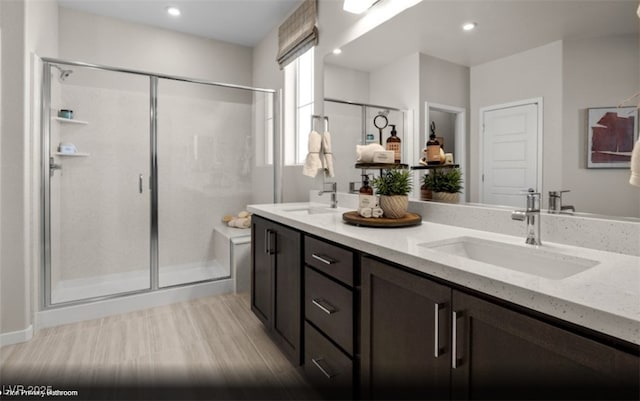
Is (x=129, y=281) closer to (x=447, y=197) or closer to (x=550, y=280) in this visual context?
(x=447, y=197)

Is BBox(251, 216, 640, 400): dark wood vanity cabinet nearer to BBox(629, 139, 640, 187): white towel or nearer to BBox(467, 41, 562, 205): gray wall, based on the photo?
BBox(629, 139, 640, 187): white towel

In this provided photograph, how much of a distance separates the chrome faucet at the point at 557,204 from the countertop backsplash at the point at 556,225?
24 millimetres

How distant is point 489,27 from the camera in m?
1.33

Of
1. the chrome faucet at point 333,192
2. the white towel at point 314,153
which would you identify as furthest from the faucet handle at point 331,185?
the white towel at point 314,153

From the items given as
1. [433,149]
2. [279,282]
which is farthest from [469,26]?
[279,282]

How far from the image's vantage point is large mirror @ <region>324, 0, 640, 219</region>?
1022 mm

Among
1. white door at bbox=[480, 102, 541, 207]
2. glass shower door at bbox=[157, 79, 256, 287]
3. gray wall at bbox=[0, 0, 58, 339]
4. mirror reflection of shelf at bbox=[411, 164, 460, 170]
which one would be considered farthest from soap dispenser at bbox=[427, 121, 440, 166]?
gray wall at bbox=[0, 0, 58, 339]

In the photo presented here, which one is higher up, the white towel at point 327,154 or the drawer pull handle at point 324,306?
the white towel at point 327,154

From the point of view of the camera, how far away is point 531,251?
41.4 inches

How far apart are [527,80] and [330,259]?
1.00 metres

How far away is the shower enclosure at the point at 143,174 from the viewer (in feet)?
8.87

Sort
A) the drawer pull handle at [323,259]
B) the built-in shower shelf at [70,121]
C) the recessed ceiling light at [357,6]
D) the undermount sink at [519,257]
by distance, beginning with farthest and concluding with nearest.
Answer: the built-in shower shelf at [70,121]
the recessed ceiling light at [357,6]
the drawer pull handle at [323,259]
the undermount sink at [519,257]

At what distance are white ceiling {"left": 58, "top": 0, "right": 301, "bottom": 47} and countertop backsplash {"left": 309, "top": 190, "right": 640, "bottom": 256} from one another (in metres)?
2.39

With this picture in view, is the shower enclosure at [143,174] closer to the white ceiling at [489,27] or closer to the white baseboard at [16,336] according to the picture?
the white baseboard at [16,336]
